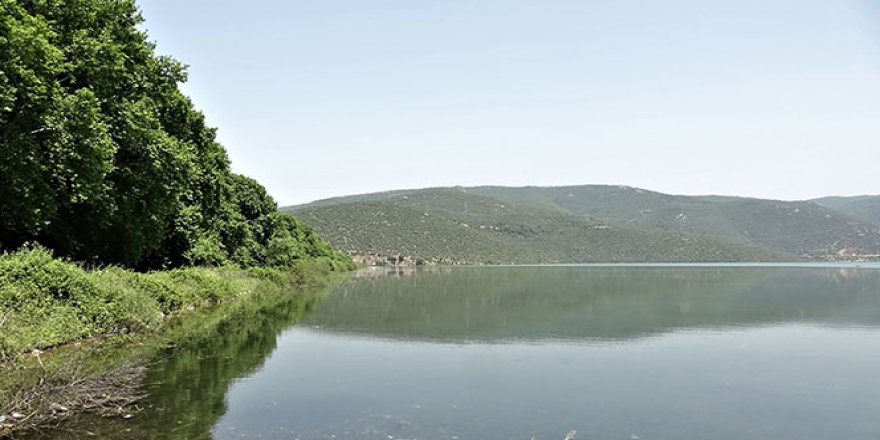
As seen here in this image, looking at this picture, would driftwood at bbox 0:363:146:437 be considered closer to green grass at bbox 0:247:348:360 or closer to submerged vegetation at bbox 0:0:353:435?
submerged vegetation at bbox 0:0:353:435

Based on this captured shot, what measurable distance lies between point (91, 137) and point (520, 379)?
19.2m

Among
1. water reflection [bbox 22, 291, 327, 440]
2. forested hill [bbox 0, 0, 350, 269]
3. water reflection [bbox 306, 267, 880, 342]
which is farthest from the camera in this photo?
water reflection [bbox 306, 267, 880, 342]

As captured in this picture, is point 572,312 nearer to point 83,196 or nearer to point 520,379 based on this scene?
point 520,379

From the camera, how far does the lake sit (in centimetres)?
1312

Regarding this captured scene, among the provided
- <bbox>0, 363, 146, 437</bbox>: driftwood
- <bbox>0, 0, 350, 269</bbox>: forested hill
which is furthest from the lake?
<bbox>0, 0, 350, 269</bbox>: forested hill

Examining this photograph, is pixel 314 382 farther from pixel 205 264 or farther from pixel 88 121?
pixel 205 264

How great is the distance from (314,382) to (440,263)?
6026 inches

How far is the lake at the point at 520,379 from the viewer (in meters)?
13.1

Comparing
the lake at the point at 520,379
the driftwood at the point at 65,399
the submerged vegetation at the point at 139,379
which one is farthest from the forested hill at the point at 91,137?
the driftwood at the point at 65,399

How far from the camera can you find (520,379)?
1839 centimetres

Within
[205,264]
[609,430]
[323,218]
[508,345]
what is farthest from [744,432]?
[323,218]

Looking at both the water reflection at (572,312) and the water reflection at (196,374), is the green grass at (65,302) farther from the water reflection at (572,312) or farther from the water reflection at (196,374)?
the water reflection at (572,312)

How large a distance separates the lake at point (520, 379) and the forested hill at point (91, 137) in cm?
775

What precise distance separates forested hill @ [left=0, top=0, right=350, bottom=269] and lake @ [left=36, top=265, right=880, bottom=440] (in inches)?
305
